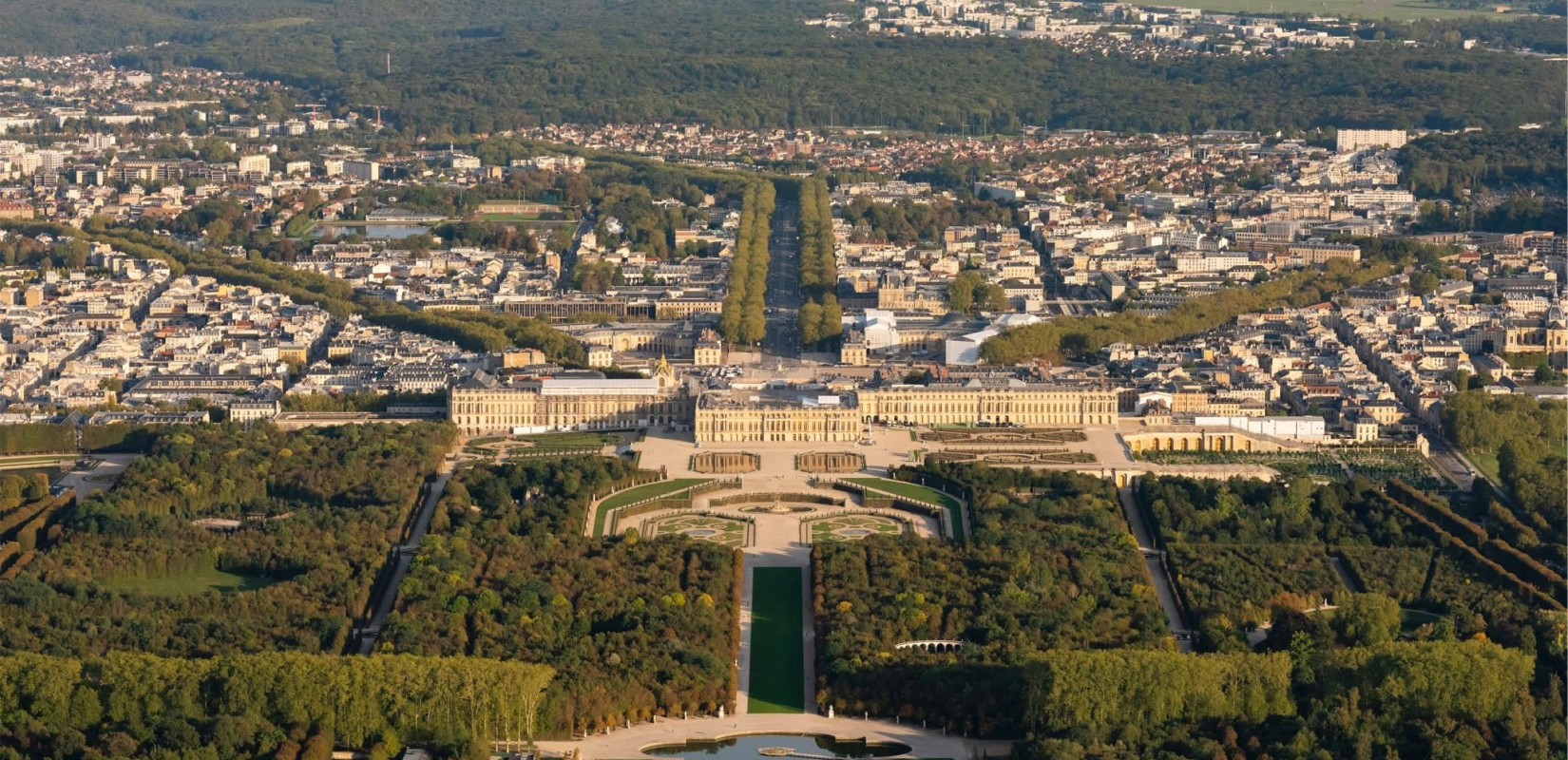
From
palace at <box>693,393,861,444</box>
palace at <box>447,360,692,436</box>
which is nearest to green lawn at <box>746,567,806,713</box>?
palace at <box>693,393,861,444</box>

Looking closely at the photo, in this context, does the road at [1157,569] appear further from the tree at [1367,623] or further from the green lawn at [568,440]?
the green lawn at [568,440]

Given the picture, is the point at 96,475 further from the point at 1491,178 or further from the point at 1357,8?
the point at 1357,8

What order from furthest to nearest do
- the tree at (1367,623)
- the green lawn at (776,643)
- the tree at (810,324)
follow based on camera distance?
the tree at (810,324), the tree at (1367,623), the green lawn at (776,643)

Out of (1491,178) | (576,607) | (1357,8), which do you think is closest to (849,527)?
(576,607)

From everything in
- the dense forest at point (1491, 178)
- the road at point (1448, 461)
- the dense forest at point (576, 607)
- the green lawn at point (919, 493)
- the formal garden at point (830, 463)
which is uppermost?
the dense forest at point (576, 607)

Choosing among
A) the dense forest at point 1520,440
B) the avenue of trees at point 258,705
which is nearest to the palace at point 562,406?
the dense forest at point 1520,440

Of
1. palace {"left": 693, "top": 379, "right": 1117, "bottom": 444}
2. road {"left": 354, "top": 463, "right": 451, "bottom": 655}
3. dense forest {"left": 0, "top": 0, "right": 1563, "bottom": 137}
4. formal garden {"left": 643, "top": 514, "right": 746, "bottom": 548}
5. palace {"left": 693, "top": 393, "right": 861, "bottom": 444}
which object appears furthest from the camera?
dense forest {"left": 0, "top": 0, "right": 1563, "bottom": 137}

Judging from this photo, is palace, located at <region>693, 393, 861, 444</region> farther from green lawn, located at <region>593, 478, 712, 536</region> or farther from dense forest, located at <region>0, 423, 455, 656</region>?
dense forest, located at <region>0, 423, 455, 656</region>
